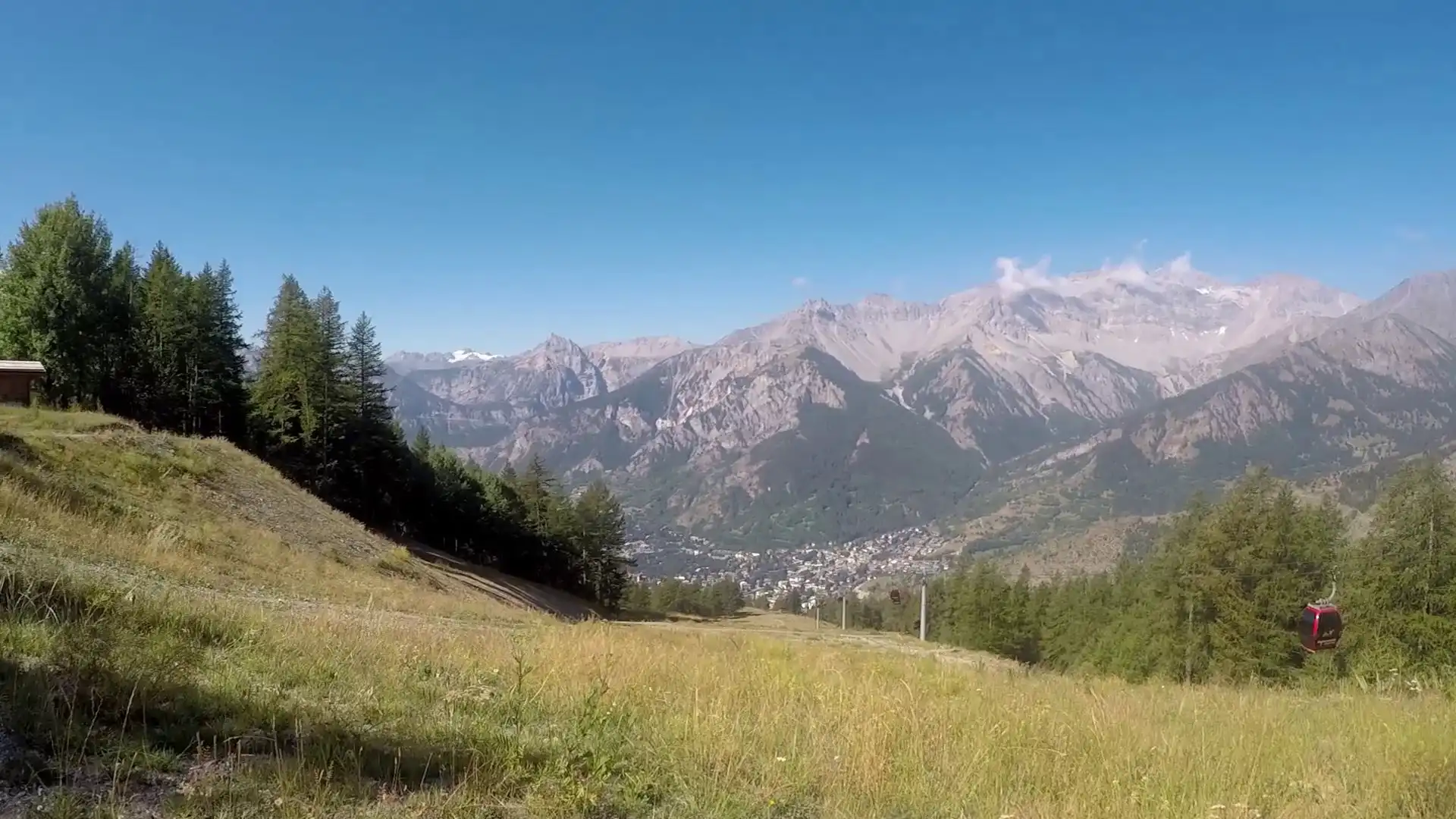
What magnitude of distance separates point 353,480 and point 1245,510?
173 feet

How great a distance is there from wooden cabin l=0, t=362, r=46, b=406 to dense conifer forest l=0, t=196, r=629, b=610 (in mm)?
2235

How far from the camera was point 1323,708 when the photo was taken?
7.67 metres

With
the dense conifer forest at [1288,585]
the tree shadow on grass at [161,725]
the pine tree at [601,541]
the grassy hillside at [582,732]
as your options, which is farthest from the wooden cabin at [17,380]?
the dense conifer forest at [1288,585]

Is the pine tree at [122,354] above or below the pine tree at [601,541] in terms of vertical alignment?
above

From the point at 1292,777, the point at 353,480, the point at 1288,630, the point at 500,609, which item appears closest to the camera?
the point at 1292,777

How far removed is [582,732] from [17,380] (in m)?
39.0

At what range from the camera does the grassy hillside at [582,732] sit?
12.2 ft

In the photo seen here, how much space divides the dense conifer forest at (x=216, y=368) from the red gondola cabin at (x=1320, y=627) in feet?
148

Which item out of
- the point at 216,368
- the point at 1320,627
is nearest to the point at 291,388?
the point at 216,368

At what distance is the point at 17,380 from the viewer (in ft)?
102

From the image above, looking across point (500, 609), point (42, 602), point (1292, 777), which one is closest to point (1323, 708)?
point (1292, 777)

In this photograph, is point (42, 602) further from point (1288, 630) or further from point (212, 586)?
point (1288, 630)

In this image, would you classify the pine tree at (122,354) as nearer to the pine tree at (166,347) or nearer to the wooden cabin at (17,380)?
the pine tree at (166,347)

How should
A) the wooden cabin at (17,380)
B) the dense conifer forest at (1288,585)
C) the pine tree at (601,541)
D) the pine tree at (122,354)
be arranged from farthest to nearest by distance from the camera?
1. the pine tree at (601,541)
2. the pine tree at (122,354)
3. the wooden cabin at (17,380)
4. the dense conifer forest at (1288,585)
